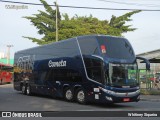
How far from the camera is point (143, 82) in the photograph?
34969 mm

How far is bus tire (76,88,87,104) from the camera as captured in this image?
66.0 feet

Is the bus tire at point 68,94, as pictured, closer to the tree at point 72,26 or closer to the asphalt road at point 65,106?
the asphalt road at point 65,106

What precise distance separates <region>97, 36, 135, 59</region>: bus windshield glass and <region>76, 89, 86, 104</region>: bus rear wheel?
265 centimetres

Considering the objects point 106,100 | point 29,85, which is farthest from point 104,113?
point 29,85

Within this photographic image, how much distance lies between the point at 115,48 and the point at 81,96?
3194 millimetres

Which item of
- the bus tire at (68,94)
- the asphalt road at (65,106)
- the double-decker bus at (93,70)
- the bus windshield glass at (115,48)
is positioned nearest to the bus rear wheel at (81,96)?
the double-decker bus at (93,70)

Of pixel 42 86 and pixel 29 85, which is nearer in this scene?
pixel 42 86

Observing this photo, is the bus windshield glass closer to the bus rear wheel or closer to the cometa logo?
the bus rear wheel

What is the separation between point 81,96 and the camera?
2041 centimetres

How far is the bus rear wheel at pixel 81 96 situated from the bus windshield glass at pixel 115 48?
2648mm

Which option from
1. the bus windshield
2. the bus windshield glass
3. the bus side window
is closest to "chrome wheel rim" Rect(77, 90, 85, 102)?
the bus side window

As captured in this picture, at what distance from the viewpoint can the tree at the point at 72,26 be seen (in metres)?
50.6

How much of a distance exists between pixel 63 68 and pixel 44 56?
10.7ft

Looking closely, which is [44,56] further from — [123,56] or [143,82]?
[143,82]
